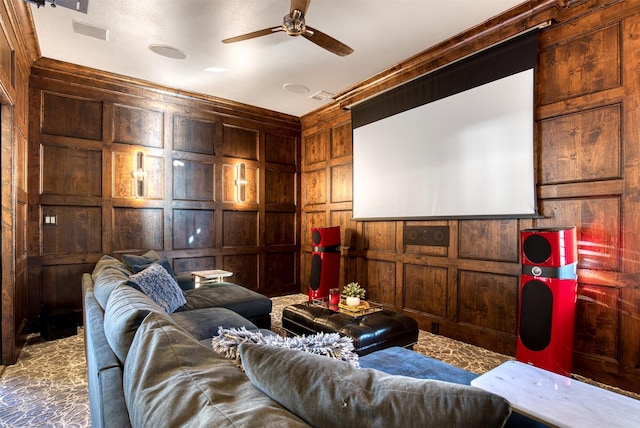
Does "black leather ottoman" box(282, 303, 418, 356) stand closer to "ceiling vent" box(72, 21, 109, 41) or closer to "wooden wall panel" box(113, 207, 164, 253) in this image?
"wooden wall panel" box(113, 207, 164, 253)

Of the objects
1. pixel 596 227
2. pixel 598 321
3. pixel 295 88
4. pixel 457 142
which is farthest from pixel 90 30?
pixel 598 321

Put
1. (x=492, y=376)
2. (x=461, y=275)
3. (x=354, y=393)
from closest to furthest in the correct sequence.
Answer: (x=354, y=393) → (x=492, y=376) → (x=461, y=275)

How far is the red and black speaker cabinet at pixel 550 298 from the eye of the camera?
8.12 ft

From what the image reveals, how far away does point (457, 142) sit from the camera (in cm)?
356

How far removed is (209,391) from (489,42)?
3.78 metres

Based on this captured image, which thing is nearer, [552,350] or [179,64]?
[552,350]

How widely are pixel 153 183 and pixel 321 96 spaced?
2.70 m

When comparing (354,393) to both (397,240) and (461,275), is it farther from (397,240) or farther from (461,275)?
(397,240)

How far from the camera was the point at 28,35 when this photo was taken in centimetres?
329

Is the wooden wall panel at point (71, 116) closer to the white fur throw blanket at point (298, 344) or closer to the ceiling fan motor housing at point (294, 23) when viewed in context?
the ceiling fan motor housing at point (294, 23)

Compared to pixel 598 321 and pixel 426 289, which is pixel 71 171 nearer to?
pixel 426 289

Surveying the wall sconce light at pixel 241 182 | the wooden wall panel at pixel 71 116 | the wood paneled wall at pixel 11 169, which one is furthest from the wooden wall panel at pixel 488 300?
the wooden wall panel at pixel 71 116

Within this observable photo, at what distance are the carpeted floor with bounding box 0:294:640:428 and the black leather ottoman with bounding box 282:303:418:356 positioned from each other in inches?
21.1

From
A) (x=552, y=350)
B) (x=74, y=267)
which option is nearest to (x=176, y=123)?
(x=74, y=267)
